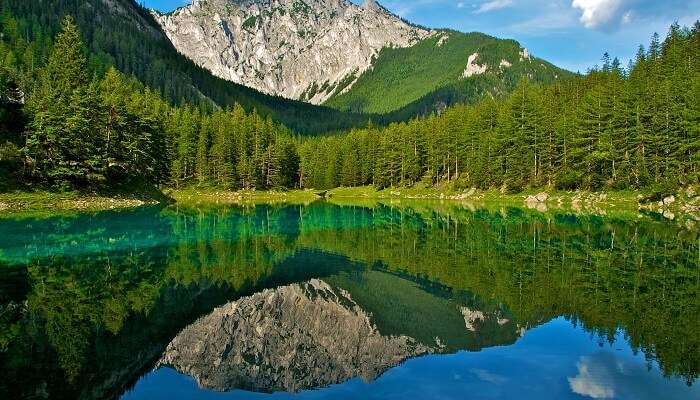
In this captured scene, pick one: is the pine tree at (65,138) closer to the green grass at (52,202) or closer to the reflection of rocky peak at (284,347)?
the green grass at (52,202)

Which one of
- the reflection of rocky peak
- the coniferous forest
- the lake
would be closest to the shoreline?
the coniferous forest

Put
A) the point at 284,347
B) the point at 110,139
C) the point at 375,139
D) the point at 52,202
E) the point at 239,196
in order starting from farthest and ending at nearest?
the point at 375,139 < the point at 239,196 < the point at 110,139 < the point at 52,202 < the point at 284,347

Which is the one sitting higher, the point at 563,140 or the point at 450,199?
the point at 563,140

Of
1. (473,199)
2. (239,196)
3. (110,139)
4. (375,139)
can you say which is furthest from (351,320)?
(375,139)

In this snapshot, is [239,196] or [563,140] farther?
[239,196]

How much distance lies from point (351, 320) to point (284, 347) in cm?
355

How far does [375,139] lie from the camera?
133 metres

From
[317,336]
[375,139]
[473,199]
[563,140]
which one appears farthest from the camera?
[375,139]

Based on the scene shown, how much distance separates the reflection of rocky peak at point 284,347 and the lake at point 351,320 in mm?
66

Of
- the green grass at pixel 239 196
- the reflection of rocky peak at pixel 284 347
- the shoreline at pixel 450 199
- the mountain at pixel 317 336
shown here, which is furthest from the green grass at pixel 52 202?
the reflection of rocky peak at pixel 284 347

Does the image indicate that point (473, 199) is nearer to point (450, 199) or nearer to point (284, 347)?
point (450, 199)

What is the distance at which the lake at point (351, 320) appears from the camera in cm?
1153

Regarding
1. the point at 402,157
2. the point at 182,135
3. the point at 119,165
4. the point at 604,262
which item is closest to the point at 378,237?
the point at 604,262

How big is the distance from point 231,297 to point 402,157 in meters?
104
